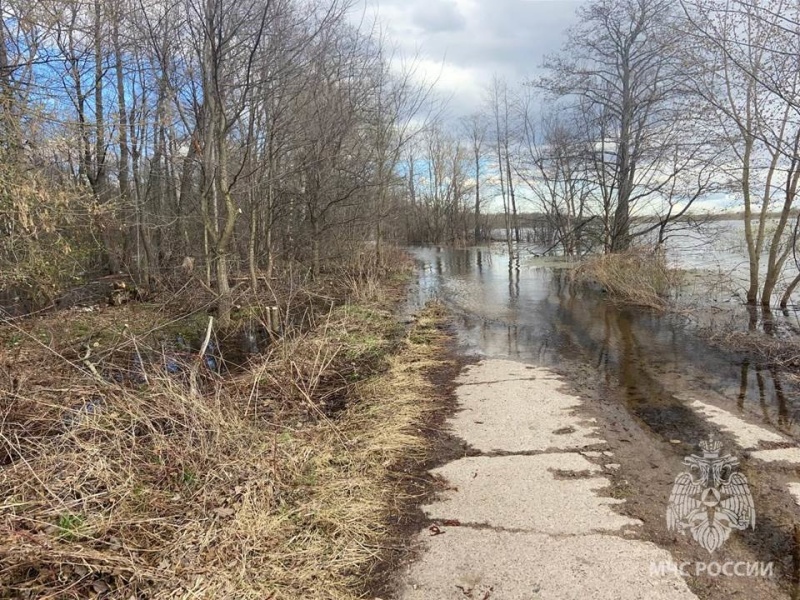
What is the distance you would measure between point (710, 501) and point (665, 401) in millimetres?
2215

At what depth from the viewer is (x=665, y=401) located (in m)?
5.10

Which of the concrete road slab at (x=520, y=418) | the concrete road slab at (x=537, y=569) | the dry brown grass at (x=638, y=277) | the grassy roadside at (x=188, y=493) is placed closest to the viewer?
the grassy roadside at (x=188, y=493)

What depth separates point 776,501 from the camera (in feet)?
9.91

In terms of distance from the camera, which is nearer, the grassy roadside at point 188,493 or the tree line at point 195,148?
the grassy roadside at point 188,493

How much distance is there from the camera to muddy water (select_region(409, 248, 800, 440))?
4859 mm

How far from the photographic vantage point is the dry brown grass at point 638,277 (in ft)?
37.4

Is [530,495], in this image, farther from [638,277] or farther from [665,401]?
[638,277]

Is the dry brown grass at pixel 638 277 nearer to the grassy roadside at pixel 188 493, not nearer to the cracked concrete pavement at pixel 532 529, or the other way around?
the cracked concrete pavement at pixel 532 529

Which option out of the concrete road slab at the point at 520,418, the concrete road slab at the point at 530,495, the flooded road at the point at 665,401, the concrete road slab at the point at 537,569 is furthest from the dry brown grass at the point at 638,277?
the concrete road slab at the point at 537,569

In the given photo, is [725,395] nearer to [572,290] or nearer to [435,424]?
[435,424]

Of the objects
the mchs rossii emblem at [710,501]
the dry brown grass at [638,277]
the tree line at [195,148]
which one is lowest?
the mchs rossii emblem at [710,501]

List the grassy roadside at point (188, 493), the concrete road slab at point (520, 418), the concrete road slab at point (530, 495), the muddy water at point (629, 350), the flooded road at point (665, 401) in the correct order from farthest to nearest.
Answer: the muddy water at point (629, 350) → the concrete road slab at point (520, 418) → the concrete road slab at point (530, 495) → the flooded road at point (665, 401) → the grassy roadside at point (188, 493)

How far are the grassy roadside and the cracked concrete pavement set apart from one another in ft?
1.26

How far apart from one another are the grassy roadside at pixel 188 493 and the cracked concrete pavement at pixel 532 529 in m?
0.38
